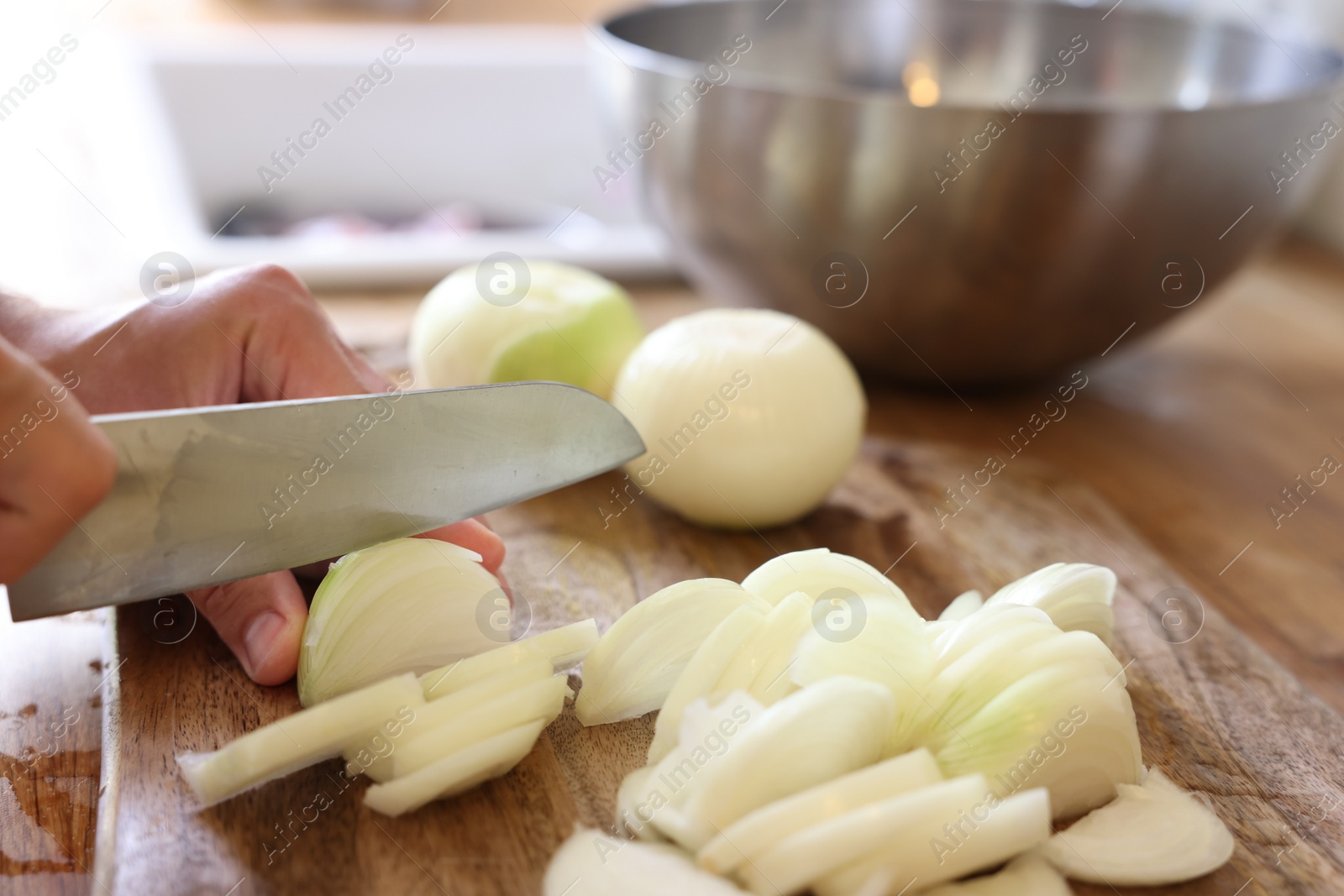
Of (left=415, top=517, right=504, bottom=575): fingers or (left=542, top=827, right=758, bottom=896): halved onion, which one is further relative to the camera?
(left=415, top=517, right=504, bottom=575): fingers

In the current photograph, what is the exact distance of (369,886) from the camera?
0.63 m

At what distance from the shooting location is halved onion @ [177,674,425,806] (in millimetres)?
661

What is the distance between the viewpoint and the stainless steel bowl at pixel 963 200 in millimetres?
1097

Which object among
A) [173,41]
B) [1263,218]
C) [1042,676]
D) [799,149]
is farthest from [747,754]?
[173,41]

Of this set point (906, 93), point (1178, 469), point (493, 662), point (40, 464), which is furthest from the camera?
point (906, 93)

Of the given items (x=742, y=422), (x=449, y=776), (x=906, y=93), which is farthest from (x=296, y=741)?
(x=906, y=93)

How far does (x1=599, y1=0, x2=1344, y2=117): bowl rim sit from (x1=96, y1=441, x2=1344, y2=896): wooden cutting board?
1.23ft

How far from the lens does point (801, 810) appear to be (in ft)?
2.03

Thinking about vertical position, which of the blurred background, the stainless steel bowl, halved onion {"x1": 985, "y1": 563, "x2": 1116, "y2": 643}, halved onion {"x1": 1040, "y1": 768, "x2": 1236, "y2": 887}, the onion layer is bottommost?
the blurred background

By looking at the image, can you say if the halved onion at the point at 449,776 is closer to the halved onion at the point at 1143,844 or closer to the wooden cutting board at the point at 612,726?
the wooden cutting board at the point at 612,726

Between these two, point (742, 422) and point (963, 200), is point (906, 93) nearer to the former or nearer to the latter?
point (963, 200)

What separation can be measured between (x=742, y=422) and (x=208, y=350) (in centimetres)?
45

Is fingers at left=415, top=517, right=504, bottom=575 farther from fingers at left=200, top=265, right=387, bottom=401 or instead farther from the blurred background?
the blurred background

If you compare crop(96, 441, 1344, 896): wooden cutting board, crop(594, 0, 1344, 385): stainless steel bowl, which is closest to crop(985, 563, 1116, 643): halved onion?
crop(96, 441, 1344, 896): wooden cutting board
